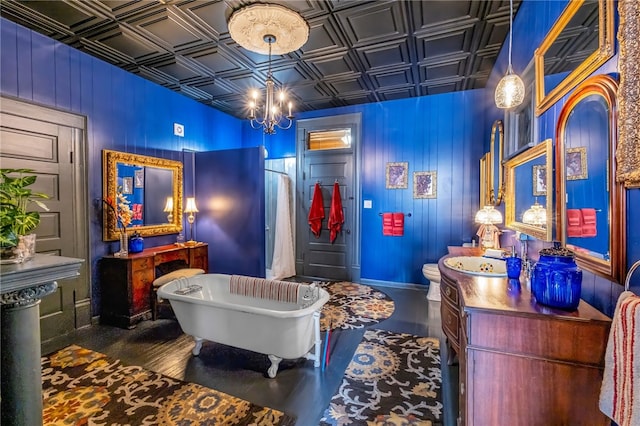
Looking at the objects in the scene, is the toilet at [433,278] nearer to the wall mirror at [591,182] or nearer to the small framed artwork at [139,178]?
the wall mirror at [591,182]

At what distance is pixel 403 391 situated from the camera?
1.96 metres

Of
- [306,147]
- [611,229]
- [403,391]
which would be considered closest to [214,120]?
[306,147]

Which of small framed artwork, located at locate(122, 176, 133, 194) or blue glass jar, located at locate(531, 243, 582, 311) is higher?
small framed artwork, located at locate(122, 176, 133, 194)

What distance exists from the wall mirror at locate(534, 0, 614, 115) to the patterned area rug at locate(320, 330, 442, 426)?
6.47 ft

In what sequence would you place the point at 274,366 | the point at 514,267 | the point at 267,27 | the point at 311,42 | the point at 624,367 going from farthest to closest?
the point at 311,42 < the point at 267,27 < the point at 274,366 < the point at 514,267 < the point at 624,367

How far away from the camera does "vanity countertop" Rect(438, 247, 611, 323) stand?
1.10 m

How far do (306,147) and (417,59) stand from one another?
2276 millimetres

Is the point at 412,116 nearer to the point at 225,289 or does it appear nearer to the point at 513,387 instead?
the point at 225,289

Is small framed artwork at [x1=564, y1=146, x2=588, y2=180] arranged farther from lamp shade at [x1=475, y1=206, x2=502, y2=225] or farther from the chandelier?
the chandelier

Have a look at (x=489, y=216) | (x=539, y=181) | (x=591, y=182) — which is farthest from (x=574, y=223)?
(x=489, y=216)

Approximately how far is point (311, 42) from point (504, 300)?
274 centimetres

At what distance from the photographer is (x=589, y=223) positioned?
1251 millimetres

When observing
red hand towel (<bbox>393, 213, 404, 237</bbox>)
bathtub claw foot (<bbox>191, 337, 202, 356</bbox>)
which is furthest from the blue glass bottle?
red hand towel (<bbox>393, 213, 404, 237</bbox>)

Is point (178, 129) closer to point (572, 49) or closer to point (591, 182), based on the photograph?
point (572, 49)
